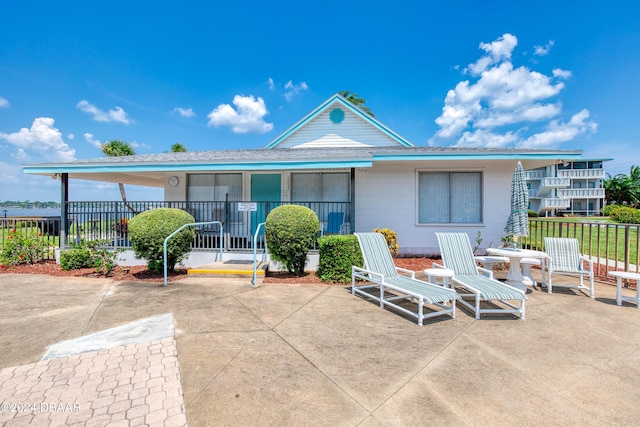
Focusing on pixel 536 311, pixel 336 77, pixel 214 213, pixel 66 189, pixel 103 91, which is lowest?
pixel 536 311

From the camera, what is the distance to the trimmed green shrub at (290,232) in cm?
698

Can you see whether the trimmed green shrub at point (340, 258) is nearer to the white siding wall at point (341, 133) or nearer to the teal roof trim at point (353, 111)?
the white siding wall at point (341, 133)

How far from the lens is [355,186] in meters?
10.2

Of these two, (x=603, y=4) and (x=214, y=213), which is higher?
(x=603, y=4)

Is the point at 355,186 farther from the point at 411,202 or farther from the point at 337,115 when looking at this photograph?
the point at 337,115

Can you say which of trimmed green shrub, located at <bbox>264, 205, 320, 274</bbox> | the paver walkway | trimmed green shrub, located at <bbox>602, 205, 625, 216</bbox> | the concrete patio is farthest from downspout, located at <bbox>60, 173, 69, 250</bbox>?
trimmed green shrub, located at <bbox>602, 205, 625, 216</bbox>

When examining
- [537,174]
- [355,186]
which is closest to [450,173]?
[355,186]

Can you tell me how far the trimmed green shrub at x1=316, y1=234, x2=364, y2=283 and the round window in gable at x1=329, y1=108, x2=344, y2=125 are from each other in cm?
785

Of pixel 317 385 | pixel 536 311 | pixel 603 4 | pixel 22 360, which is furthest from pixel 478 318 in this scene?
pixel 603 4

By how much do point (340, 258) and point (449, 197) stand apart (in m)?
5.13

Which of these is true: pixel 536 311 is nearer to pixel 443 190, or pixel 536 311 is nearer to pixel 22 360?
pixel 443 190

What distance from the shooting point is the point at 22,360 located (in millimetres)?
3271

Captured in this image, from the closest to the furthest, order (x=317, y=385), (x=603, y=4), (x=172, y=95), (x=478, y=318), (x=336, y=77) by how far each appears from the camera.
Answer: (x=317, y=385) → (x=478, y=318) → (x=603, y=4) → (x=172, y=95) → (x=336, y=77)

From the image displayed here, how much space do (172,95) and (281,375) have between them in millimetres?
21195
